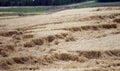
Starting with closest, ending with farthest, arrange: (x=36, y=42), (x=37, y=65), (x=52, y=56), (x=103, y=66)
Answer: (x=103, y=66) < (x=37, y=65) < (x=52, y=56) < (x=36, y=42)

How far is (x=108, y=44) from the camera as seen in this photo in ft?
51.0

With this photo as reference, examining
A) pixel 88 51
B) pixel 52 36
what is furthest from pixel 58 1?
pixel 88 51

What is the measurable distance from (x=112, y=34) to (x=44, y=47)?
433 centimetres

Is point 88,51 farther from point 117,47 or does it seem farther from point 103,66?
point 103,66

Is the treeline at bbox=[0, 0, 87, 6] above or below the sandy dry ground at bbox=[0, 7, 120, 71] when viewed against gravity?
below

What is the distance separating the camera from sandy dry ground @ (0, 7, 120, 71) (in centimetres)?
1338

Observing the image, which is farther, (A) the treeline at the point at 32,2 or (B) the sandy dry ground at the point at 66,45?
(A) the treeline at the point at 32,2

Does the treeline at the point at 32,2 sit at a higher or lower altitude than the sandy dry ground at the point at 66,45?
lower

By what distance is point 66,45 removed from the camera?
16.5 metres

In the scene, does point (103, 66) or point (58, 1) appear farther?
point (58, 1)

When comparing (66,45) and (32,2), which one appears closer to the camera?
(66,45)

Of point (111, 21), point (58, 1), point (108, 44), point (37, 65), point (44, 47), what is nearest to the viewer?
point (37, 65)

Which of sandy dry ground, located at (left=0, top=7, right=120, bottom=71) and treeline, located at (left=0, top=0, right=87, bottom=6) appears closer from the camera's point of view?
sandy dry ground, located at (left=0, top=7, right=120, bottom=71)

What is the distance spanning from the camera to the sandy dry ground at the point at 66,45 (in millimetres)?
13383
